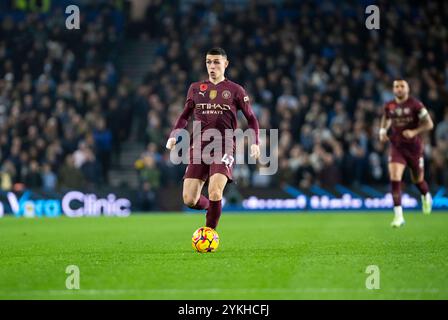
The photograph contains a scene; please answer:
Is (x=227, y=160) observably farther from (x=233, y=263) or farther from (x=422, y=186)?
(x=422, y=186)

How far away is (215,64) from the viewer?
1148 cm

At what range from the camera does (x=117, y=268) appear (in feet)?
30.7

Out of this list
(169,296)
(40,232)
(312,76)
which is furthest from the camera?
(312,76)

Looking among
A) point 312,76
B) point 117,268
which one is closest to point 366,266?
point 117,268

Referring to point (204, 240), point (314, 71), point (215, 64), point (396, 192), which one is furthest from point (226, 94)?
point (314, 71)

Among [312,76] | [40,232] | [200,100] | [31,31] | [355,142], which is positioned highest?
[31,31]

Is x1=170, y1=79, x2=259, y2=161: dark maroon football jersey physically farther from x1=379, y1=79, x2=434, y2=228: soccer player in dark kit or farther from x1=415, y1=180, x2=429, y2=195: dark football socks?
x1=415, y1=180, x2=429, y2=195: dark football socks

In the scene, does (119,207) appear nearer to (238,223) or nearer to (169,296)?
(238,223)

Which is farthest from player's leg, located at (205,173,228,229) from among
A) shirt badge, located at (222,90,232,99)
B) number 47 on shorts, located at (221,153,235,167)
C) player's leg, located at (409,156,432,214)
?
player's leg, located at (409,156,432,214)

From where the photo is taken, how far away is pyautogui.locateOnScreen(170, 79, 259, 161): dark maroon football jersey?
454 inches

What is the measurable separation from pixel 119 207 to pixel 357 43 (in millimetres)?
9780

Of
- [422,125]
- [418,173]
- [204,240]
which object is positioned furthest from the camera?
[418,173]

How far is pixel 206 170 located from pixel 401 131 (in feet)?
19.0
